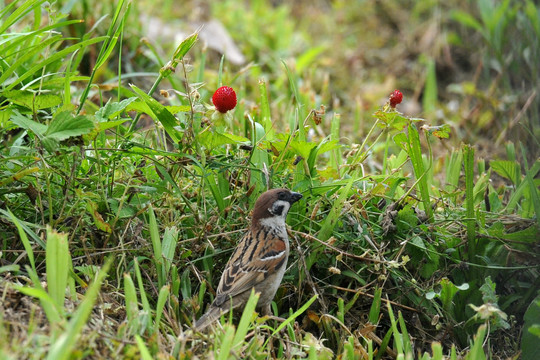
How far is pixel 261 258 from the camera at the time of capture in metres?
3.14

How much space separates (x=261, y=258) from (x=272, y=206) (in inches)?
9.8

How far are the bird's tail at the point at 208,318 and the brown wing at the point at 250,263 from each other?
0.04 m

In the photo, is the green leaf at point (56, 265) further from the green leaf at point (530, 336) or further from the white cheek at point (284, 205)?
the green leaf at point (530, 336)

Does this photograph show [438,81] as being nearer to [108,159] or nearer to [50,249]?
[108,159]

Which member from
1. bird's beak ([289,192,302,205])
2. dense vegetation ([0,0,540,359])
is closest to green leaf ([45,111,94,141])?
dense vegetation ([0,0,540,359])

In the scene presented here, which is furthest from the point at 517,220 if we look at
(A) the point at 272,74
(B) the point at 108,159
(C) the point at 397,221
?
(A) the point at 272,74

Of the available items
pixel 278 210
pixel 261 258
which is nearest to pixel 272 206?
pixel 278 210

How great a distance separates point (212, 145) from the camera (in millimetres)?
3305

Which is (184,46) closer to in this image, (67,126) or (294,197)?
(67,126)

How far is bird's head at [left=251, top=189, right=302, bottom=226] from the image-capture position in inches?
126

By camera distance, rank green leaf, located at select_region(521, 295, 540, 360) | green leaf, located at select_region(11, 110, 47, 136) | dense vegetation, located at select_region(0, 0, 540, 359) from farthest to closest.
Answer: green leaf, located at select_region(521, 295, 540, 360) < green leaf, located at select_region(11, 110, 47, 136) < dense vegetation, located at select_region(0, 0, 540, 359)

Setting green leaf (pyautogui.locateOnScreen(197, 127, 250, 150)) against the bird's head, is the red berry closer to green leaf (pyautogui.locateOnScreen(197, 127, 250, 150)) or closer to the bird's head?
green leaf (pyautogui.locateOnScreen(197, 127, 250, 150))

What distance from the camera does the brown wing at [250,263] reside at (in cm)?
307

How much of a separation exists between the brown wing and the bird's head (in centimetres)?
6
